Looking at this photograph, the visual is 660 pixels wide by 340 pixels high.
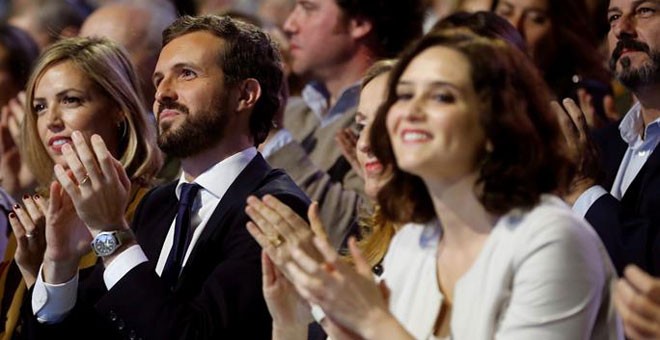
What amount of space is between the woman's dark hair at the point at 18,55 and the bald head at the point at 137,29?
0.22 m

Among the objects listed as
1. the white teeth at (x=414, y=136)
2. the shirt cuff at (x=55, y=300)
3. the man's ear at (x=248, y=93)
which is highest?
the white teeth at (x=414, y=136)

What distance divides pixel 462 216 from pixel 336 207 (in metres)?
1.75

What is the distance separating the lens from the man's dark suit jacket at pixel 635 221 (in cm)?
357

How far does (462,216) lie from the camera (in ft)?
9.30

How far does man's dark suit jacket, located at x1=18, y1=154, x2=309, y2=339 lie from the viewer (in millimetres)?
3438

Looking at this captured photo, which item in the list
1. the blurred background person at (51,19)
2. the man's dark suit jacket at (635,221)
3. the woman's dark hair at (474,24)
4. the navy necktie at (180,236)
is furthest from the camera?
the blurred background person at (51,19)

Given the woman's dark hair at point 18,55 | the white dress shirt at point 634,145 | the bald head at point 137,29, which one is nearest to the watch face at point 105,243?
the white dress shirt at point 634,145

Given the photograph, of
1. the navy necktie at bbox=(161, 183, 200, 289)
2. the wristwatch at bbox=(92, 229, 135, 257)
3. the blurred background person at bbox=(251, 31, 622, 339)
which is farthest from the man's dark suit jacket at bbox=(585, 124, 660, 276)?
the wristwatch at bbox=(92, 229, 135, 257)

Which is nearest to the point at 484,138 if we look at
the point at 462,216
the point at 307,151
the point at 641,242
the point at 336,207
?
the point at 462,216

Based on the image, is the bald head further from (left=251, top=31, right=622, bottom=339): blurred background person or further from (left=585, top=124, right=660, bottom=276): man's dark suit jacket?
(left=251, top=31, right=622, bottom=339): blurred background person

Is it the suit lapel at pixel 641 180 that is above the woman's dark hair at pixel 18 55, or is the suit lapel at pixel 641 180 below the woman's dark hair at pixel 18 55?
below

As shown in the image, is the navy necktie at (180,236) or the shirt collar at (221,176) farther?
the shirt collar at (221,176)

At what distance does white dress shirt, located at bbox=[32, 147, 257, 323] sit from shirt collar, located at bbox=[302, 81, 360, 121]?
1.35 meters

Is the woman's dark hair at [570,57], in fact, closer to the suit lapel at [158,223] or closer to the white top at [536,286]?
the suit lapel at [158,223]
